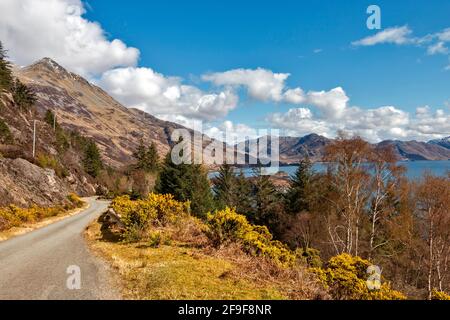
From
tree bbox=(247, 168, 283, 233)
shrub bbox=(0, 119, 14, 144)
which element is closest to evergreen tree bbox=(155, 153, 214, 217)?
tree bbox=(247, 168, 283, 233)

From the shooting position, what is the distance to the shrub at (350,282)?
9.31 metres

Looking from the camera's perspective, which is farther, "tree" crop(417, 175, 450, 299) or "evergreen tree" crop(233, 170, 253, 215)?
"evergreen tree" crop(233, 170, 253, 215)

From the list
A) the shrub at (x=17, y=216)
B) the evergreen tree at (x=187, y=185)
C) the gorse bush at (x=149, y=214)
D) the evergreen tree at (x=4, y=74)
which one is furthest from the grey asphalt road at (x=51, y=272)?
the evergreen tree at (x=4, y=74)

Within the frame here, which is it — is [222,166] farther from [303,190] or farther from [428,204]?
[428,204]

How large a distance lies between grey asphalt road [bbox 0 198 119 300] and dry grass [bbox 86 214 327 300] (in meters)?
0.61

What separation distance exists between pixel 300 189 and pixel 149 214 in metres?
33.1

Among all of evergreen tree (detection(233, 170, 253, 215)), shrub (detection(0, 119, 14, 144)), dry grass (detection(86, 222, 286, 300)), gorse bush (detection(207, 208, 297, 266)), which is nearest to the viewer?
dry grass (detection(86, 222, 286, 300))

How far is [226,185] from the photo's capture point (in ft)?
214

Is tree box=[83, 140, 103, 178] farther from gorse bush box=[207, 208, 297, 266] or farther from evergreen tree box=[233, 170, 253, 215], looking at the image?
gorse bush box=[207, 208, 297, 266]

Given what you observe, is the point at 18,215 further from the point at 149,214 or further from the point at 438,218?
the point at 438,218

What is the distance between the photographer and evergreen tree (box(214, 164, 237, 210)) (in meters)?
63.3

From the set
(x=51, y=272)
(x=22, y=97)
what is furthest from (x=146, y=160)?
(x=51, y=272)
